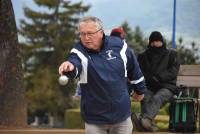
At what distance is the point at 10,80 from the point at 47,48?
33.7 metres

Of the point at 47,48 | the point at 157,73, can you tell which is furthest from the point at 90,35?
the point at 47,48

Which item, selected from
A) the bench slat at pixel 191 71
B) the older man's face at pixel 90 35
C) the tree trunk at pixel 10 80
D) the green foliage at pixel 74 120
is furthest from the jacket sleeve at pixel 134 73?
the green foliage at pixel 74 120

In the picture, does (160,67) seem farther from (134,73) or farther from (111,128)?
(111,128)

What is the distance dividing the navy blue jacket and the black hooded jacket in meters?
3.23

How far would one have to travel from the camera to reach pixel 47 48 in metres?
42.6

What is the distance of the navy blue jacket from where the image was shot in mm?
4309

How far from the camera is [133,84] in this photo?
4668mm

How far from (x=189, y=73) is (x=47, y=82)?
31.3 meters

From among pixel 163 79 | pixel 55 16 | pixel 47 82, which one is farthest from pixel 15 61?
pixel 55 16

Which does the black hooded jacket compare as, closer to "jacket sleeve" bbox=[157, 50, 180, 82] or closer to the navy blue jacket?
"jacket sleeve" bbox=[157, 50, 180, 82]

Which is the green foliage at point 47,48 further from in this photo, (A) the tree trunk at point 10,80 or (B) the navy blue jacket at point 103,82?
(B) the navy blue jacket at point 103,82

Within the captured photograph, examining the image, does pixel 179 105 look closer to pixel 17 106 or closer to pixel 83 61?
pixel 17 106

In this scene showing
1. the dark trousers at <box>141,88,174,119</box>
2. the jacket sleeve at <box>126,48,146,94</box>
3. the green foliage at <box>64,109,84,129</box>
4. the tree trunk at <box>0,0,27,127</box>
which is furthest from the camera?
the green foliage at <box>64,109,84,129</box>

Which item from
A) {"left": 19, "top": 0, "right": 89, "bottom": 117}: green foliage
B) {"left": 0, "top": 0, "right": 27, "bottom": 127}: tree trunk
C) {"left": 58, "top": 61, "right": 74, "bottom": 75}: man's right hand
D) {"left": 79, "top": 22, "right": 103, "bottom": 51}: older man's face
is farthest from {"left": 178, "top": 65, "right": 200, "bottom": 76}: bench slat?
{"left": 19, "top": 0, "right": 89, "bottom": 117}: green foliage
